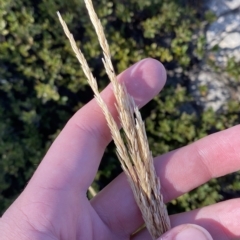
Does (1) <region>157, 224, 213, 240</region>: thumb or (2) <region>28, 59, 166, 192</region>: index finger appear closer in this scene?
(1) <region>157, 224, 213, 240</region>: thumb

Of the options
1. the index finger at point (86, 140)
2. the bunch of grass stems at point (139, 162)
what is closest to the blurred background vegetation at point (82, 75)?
the index finger at point (86, 140)

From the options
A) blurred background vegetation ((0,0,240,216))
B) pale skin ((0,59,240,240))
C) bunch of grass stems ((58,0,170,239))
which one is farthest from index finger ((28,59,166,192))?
blurred background vegetation ((0,0,240,216))

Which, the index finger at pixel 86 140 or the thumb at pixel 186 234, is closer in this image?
the thumb at pixel 186 234

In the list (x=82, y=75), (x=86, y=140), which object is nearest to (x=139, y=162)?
(x=86, y=140)

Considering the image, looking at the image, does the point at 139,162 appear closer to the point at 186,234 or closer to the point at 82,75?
the point at 186,234

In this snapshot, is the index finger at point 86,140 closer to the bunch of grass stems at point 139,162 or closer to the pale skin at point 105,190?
the pale skin at point 105,190

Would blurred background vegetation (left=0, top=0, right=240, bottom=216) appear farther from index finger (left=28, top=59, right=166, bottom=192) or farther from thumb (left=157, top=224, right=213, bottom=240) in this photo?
thumb (left=157, top=224, right=213, bottom=240)

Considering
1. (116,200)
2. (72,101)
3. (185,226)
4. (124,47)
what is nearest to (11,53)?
(72,101)
